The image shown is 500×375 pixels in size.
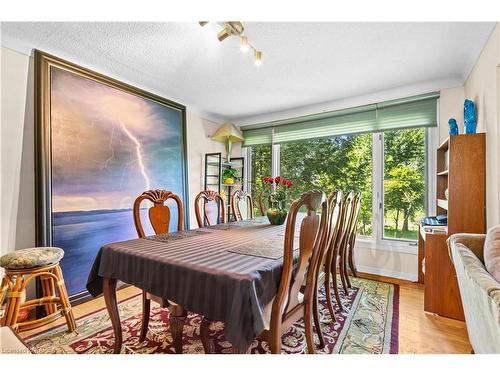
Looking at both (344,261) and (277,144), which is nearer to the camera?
(344,261)

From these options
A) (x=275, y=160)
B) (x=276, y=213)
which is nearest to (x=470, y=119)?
(x=276, y=213)

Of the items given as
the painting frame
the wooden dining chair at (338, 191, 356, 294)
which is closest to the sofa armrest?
the wooden dining chair at (338, 191, 356, 294)

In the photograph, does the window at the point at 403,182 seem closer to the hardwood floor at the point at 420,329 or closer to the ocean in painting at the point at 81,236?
the hardwood floor at the point at 420,329

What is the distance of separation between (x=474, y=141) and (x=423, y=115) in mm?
974

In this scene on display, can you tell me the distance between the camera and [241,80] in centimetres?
281

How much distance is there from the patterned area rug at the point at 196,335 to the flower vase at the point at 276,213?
86 cm

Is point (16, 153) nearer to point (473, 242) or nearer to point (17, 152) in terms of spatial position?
point (17, 152)

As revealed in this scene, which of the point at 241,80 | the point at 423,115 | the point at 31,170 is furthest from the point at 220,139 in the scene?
the point at 423,115

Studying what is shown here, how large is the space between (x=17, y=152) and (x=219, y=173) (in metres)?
2.23

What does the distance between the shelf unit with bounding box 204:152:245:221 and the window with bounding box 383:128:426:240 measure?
85.5 inches

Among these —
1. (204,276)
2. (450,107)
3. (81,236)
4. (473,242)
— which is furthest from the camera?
(450,107)

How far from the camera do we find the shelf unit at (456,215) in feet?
6.44

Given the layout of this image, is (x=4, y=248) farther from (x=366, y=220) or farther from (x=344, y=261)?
(x=366, y=220)

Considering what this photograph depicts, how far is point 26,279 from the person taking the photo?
1.66 m
